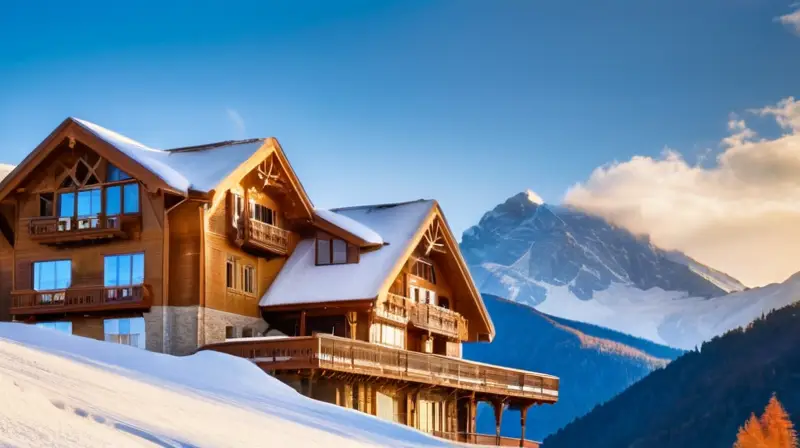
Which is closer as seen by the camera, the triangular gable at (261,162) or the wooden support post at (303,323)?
the triangular gable at (261,162)

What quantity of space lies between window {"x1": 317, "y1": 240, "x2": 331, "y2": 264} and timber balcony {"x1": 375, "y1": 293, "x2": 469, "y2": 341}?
3.19 m

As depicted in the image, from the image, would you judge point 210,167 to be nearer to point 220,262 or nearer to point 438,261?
point 220,262

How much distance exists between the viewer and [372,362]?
4816cm

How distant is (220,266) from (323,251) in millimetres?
5867

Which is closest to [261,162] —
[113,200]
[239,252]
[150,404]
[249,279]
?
[239,252]

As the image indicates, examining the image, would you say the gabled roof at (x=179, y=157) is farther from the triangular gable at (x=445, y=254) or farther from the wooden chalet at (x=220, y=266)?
the triangular gable at (x=445, y=254)

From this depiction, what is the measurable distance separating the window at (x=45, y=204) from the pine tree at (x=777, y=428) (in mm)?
105445

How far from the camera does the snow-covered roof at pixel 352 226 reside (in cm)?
5425

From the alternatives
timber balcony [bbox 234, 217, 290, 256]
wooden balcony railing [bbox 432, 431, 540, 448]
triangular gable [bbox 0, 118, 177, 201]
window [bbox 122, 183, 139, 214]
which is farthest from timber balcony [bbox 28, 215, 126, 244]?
wooden balcony railing [bbox 432, 431, 540, 448]

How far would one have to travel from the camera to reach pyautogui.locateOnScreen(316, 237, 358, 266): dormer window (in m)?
54.6

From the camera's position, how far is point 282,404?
104ft

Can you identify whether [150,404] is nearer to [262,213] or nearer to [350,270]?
[350,270]

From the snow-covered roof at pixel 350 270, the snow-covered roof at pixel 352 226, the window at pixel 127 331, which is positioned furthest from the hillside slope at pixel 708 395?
the window at pixel 127 331

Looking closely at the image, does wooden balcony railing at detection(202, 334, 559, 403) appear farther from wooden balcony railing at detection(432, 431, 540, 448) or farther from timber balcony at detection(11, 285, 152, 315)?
timber balcony at detection(11, 285, 152, 315)
